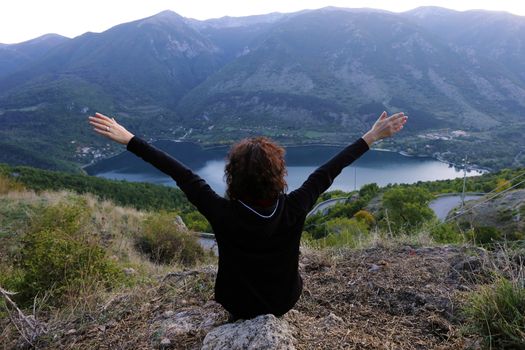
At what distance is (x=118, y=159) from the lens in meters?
99.8

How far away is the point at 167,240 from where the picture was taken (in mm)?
9703

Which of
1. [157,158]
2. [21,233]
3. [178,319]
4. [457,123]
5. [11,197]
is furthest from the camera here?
[457,123]

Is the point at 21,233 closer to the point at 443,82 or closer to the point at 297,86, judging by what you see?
the point at 297,86

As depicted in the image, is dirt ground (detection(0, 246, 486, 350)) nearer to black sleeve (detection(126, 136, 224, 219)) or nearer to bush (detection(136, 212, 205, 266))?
black sleeve (detection(126, 136, 224, 219))

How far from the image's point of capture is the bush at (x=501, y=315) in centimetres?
192

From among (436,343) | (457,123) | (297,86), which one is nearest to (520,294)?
(436,343)

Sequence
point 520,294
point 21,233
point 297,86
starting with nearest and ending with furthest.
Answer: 1. point 520,294
2. point 21,233
3. point 297,86

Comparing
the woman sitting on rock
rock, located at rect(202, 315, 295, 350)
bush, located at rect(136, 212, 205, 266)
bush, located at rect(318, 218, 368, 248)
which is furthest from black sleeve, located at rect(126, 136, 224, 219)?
bush, located at rect(136, 212, 205, 266)

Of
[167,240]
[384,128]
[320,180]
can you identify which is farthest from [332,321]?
[167,240]

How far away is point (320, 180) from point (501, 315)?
1.13 meters

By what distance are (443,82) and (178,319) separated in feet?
639

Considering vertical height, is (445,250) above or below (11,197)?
above

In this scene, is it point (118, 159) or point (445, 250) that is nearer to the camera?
point (445, 250)

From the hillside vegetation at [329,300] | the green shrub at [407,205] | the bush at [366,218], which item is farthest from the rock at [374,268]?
the green shrub at [407,205]
